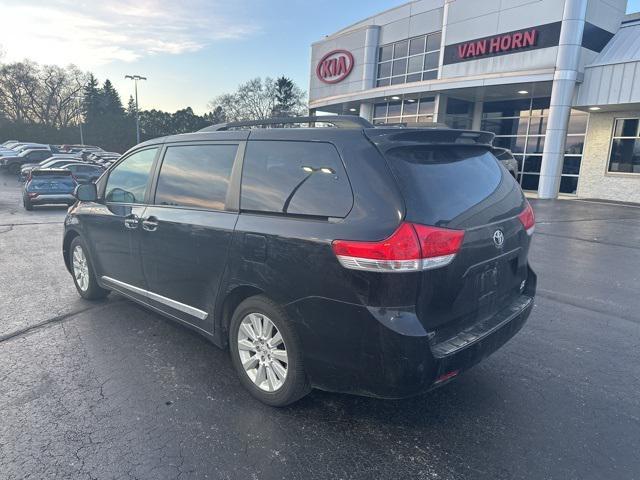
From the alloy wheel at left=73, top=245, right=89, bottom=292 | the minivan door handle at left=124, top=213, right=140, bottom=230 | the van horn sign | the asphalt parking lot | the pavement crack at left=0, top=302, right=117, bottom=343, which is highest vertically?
the van horn sign

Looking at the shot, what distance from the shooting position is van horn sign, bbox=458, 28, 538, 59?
60.9 ft

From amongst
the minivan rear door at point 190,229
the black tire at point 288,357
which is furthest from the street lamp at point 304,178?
the black tire at point 288,357

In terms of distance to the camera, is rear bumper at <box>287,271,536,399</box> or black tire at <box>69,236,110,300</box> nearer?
rear bumper at <box>287,271,536,399</box>

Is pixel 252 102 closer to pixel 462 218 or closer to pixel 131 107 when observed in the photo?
pixel 131 107

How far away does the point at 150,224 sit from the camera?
3.85 meters

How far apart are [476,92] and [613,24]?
5960mm

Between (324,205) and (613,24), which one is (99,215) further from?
(613,24)

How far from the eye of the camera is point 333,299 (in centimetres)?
251

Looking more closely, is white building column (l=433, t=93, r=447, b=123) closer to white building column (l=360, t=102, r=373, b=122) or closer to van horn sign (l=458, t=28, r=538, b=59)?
van horn sign (l=458, t=28, r=538, b=59)

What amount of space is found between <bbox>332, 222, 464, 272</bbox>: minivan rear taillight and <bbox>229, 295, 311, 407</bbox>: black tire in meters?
0.63

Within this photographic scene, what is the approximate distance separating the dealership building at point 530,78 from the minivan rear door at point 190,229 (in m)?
17.3

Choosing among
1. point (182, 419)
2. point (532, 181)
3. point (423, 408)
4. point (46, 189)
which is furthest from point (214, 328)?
point (532, 181)

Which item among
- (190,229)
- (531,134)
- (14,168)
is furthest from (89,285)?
(14,168)

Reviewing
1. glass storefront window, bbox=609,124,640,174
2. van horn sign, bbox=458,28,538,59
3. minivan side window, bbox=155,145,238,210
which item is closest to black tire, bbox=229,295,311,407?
minivan side window, bbox=155,145,238,210
